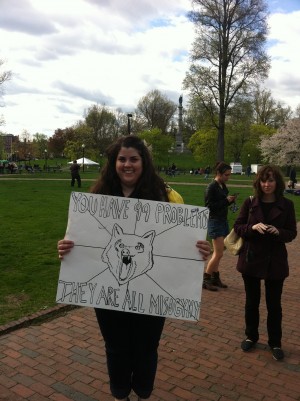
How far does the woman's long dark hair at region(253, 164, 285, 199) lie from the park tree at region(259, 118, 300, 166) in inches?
2304

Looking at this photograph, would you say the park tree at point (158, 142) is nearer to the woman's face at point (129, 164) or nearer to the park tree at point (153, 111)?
the park tree at point (153, 111)

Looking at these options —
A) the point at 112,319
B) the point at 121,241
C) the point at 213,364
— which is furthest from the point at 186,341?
the point at 121,241

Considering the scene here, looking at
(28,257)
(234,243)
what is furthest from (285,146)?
(234,243)

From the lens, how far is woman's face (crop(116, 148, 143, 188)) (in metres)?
2.71

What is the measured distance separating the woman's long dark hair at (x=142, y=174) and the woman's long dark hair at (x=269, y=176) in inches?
64.1

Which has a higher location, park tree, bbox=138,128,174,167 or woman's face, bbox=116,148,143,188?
park tree, bbox=138,128,174,167

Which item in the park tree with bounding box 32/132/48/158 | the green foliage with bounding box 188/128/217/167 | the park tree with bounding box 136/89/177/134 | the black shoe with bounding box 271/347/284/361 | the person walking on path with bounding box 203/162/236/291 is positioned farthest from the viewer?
the park tree with bounding box 32/132/48/158

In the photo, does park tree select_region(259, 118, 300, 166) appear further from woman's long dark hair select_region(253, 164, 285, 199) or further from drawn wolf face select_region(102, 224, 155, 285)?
drawn wolf face select_region(102, 224, 155, 285)

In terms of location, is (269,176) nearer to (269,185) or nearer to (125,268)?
(269,185)

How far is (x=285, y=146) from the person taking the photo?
200 ft

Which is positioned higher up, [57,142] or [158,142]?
[57,142]

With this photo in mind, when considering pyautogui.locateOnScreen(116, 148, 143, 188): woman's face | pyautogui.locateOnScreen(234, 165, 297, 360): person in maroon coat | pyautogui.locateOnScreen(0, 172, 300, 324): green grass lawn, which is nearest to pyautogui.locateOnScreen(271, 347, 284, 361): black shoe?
pyautogui.locateOnScreen(234, 165, 297, 360): person in maroon coat

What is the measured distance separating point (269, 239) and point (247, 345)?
122cm

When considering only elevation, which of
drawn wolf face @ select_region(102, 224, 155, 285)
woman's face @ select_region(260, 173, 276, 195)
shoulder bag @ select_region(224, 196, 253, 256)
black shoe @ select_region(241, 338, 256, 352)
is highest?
woman's face @ select_region(260, 173, 276, 195)
